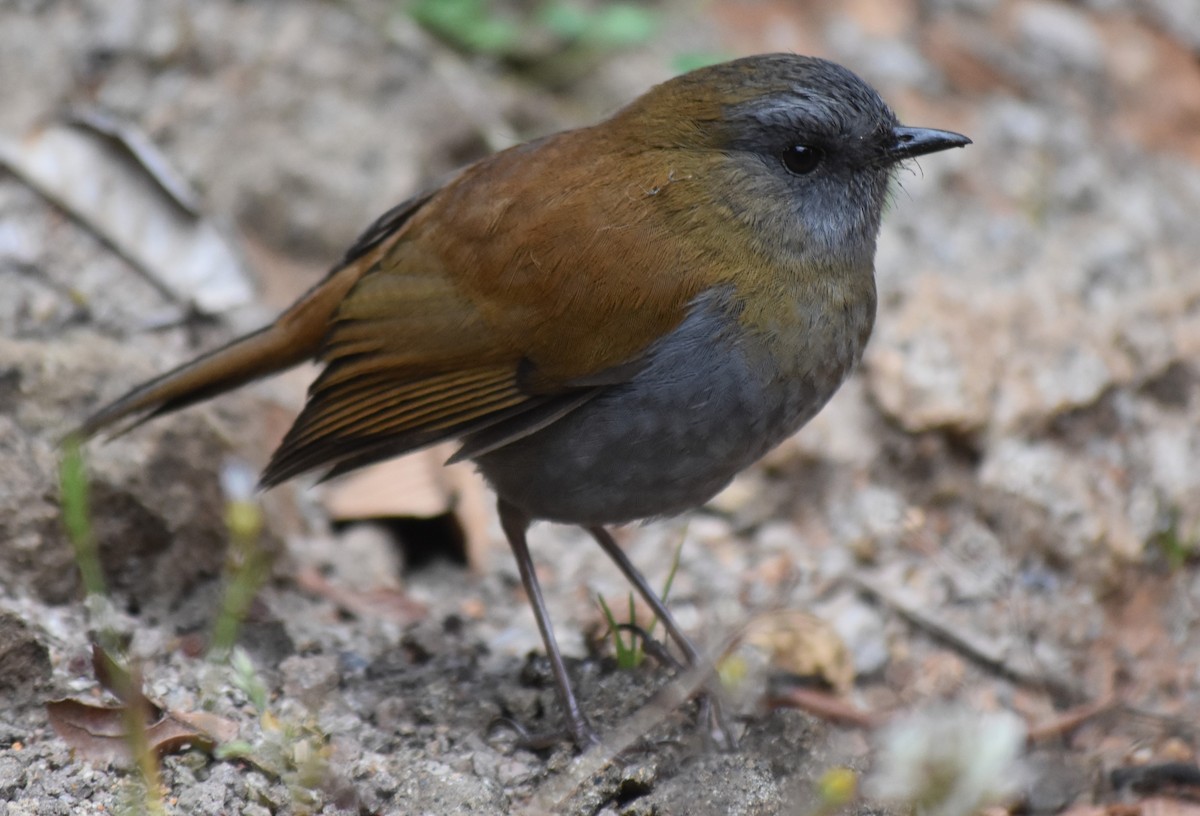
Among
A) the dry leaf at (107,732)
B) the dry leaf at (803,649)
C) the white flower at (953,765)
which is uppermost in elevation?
the dry leaf at (107,732)

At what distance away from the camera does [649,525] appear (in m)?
4.51

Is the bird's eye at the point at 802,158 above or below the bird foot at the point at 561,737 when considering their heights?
above

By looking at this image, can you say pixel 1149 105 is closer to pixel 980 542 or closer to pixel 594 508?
pixel 980 542

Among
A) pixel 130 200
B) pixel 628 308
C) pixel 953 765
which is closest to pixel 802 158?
pixel 628 308

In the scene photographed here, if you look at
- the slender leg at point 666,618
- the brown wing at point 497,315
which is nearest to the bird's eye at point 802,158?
the brown wing at point 497,315

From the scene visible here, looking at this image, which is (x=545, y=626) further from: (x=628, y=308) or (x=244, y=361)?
(x=244, y=361)

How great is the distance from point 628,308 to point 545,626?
0.86 metres

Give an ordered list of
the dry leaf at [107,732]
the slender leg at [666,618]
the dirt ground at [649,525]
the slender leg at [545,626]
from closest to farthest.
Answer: the dry leaf at [107,732]
the dirt ground at [649,525]
the slender leg at [545,626]
the slender leg at [666,618]

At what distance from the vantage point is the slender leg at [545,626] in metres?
3.48

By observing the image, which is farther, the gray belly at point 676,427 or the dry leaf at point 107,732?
the gray belly at point 676,427

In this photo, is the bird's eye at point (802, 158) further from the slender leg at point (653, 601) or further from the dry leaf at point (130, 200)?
the dry leaf at point (130, 200)

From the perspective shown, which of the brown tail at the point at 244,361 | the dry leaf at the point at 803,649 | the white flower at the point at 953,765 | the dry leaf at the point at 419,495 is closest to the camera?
the white flower at the point at 953,765

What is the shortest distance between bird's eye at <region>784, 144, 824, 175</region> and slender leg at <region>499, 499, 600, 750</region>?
1139 mm

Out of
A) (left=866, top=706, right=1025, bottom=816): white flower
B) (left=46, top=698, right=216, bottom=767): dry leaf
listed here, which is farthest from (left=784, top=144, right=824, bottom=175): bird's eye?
(left=46, top=698, right=216, bottom=767): dry leaf
